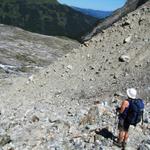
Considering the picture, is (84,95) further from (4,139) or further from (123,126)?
(123,126)

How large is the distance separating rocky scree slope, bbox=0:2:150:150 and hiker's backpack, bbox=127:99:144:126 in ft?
6.35

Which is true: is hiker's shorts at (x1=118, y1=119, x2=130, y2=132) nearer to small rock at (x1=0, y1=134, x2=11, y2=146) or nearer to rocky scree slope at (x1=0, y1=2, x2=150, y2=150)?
rocky scree slope at (x1=0, y1=2, x2=150, y2=150)

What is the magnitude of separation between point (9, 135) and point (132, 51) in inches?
463

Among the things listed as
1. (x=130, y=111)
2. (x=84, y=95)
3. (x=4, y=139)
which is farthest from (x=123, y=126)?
(x=84, y=95)

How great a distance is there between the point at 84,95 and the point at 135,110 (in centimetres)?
1092

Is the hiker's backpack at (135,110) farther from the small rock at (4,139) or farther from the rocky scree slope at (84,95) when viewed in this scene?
the small rock at (4,139)

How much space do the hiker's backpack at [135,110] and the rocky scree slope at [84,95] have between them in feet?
6.35

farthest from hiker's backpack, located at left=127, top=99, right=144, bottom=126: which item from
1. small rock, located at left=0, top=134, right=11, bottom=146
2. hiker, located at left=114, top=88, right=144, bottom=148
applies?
small rock, located at left=0, top=134, right=11, bottom=146

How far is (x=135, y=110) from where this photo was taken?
1998 cm

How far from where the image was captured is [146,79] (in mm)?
29438

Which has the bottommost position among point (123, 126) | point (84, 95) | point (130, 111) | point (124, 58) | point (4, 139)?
point (4, 139)

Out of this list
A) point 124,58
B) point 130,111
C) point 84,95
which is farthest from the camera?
point 124,58

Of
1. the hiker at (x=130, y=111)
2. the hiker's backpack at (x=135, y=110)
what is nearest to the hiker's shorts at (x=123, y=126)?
the hiker at (x=130, y=111)

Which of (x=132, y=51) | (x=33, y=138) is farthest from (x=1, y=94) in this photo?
(x=33, y=138)
